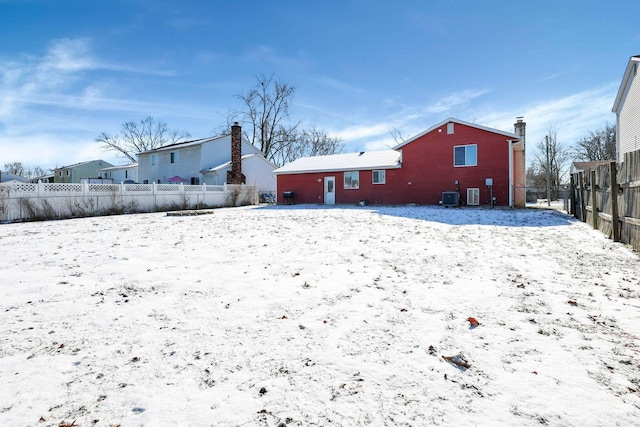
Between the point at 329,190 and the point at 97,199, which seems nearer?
the point at 97,199

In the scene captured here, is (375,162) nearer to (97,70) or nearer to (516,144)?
(516,144)

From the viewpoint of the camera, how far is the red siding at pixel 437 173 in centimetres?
1702

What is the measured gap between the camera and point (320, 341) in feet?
8.50

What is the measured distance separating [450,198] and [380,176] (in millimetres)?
4692

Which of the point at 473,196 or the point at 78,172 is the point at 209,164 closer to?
the point at 473,196

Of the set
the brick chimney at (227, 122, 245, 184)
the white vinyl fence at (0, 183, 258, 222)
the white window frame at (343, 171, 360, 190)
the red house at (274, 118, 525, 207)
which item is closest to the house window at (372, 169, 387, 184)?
the red house at (274, 118, 525, 207)

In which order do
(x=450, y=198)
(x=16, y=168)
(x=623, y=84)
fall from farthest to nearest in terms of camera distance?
(x=16, y=168) → (x=450, y=198) → (x=623, y=84)

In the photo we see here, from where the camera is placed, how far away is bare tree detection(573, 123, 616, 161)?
1452 inches

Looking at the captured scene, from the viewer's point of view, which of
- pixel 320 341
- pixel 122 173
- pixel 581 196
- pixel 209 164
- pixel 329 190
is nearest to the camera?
pixel 320 341

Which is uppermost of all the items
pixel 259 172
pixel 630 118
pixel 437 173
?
pixel 630 118

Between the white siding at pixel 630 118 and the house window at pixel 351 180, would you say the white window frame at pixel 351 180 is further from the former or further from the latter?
the white siding at pixel 630 118

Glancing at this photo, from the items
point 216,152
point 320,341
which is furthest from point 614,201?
point 216,152

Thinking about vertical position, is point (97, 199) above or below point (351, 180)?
below

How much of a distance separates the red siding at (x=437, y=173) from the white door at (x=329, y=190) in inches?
9.8
